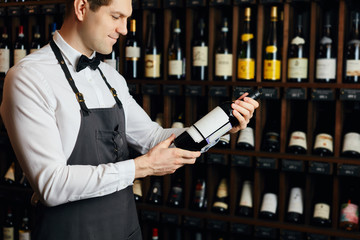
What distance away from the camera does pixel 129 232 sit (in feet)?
4.71

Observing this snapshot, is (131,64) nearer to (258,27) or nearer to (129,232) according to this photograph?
(258,27)

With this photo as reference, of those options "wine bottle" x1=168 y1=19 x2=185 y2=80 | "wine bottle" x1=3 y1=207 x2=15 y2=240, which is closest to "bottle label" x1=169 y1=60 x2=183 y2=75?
"wine bottle" x1=168 y1=19 x2=185 y2=80

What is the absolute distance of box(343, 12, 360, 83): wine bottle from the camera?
1.89 m

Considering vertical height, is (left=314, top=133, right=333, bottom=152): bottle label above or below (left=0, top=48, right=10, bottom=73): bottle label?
below

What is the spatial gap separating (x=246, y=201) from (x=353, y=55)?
885 millimetres

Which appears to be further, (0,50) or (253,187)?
(0,50)

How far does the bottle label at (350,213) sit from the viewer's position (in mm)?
1953

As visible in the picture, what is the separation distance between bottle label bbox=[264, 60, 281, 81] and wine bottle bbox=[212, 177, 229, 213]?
2.04 feet

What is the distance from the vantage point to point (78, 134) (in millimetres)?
1262

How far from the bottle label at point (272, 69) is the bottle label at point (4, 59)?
1565mm

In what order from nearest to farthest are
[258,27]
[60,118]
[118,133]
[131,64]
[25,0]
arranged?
1. [60,118]
2. [118,133]
3. [258,27]
4. [131,64]
5. [25,0]

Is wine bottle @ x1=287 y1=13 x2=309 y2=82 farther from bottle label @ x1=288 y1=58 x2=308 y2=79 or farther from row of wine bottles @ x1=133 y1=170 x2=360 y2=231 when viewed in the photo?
row of wine bottles @ x1=133 y1=170 x2=360 y2=231

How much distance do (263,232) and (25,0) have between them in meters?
1.91

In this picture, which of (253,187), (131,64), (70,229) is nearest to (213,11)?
(131,64)
